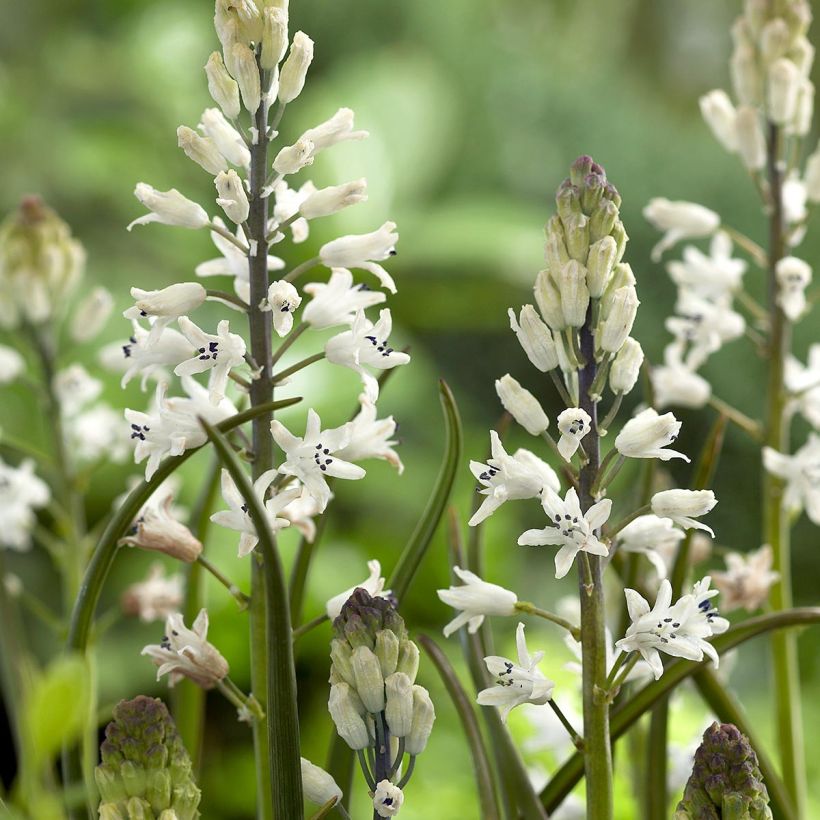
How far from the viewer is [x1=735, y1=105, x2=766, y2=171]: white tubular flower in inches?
27.1

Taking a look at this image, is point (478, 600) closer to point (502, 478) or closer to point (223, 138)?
point (502, 478)

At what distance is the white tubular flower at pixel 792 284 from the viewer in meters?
0.66

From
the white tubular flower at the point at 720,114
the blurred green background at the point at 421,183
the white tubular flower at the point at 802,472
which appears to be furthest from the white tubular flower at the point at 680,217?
the blurred green background at the point at 421,183

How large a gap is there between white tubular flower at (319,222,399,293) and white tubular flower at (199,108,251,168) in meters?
0.05

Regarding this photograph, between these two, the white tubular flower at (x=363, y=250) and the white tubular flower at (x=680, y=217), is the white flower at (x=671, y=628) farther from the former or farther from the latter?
the white tubular flower at (x=680, y=217)

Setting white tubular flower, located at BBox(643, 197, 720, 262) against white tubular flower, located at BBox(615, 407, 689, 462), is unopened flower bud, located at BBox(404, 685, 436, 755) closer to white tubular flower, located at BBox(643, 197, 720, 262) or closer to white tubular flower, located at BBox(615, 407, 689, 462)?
white tubular flower, located at BBox(615, 407, 689, 462)

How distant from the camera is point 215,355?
0.45 metres

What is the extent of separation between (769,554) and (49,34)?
3306mm

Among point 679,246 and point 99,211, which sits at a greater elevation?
point 99,211

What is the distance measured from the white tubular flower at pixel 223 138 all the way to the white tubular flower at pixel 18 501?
0.35 meters

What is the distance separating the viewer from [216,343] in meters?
0.44

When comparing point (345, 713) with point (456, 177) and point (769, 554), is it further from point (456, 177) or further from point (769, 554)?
point (456, 177)

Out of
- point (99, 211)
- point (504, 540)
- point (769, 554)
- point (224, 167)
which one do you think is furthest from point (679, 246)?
point (224, 167)

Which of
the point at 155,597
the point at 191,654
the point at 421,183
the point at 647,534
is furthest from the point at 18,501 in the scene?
the point at 421,183
